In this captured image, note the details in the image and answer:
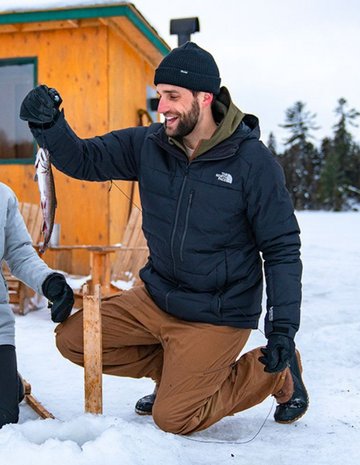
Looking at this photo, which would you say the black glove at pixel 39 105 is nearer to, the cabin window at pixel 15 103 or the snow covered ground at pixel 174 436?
the snow covered ground at pixel 174 436

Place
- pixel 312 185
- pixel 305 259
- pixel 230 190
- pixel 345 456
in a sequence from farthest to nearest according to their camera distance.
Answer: pixel 312 185, pixel 305 259, pixel 230 190, pixel 345 456

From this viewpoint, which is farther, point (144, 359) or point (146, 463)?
point (144, 359)

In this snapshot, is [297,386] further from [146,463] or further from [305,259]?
[305,259]

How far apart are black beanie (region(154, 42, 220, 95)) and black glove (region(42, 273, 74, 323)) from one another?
109 cm

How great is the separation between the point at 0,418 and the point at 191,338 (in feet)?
3.11

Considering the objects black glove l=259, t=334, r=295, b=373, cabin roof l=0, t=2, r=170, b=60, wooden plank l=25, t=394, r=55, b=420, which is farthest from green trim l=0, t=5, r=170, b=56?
black glove l=259, t=334, r=295, b=373

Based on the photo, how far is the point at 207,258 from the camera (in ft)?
10.0

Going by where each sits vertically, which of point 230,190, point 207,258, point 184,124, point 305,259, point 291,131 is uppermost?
point 291,131

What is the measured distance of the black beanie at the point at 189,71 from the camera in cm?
307

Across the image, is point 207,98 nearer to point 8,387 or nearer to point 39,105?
point 39,105

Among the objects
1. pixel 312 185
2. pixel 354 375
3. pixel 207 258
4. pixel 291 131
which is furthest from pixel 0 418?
pixel 291 131

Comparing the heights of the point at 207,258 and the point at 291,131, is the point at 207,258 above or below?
below

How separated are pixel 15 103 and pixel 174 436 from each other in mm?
5893

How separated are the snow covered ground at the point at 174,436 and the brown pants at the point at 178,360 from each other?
0.46ft
